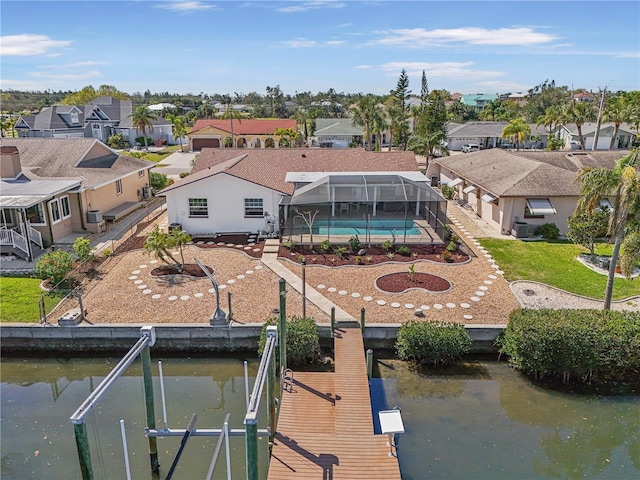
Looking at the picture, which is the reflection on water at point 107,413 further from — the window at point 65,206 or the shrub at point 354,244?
the window at point 65,206

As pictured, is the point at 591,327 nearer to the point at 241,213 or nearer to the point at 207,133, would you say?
the point at 241,213

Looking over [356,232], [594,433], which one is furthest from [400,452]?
[356,232]

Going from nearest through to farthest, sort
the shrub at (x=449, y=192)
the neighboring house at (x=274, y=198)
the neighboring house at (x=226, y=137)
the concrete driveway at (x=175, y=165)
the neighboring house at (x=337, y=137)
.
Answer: the neighboring house at (x=274, y=198)
the shrub at (x=449, y=192)
the concrete driveway at (x=175, y=165)
the neighboring house at (x=337, y=137)
the neighboring house at (x=226, y=137)

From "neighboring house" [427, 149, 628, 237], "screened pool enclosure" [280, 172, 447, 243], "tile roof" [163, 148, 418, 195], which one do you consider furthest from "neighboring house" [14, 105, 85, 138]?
"neighboring house" [427, 149, 628, 237]

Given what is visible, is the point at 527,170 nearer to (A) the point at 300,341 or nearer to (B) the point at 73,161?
(A) the point at 300,341

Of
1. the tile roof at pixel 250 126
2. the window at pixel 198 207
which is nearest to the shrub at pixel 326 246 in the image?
the window at pixel 198 207

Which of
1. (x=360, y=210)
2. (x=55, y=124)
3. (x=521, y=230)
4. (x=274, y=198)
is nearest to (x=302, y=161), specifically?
(x=360, y=210)

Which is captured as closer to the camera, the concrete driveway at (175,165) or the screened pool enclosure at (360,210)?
the screened pool enclosure at (360,210)
